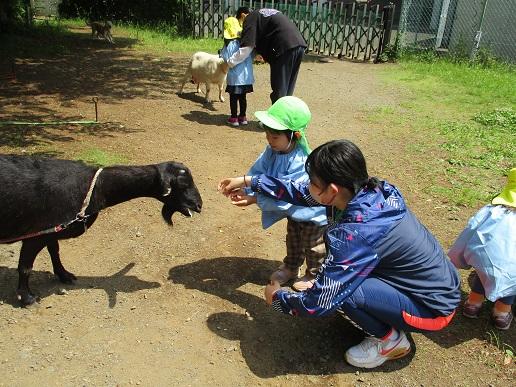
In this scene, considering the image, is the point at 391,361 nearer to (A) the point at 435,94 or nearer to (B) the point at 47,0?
(A) the point at 435,94

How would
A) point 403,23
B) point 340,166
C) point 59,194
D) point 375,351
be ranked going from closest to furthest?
point 340,166
point 375,351
point 59,194
point 403,23

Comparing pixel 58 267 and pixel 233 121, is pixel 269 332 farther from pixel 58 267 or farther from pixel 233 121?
pixel 233 121

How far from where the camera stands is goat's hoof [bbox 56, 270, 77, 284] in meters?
3.65

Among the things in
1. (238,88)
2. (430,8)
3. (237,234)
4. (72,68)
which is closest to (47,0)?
(72,68)

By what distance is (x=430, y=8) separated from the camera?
53.8 ft

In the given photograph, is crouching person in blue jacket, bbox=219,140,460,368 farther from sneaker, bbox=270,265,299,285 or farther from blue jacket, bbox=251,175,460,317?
sneaker, bbox=270,265,299,285

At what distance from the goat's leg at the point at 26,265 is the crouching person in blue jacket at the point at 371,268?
1.64m

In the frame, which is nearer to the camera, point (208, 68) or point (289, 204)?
point (289, 204)

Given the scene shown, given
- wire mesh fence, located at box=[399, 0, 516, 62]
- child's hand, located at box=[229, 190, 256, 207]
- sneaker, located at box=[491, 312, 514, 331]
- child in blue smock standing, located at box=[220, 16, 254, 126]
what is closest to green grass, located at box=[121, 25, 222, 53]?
wire mesh fence, located at box=[399, 0, 516, 62]

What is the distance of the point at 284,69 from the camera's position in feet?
22.4

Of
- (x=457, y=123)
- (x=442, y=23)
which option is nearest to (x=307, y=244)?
(x=457, y=123)

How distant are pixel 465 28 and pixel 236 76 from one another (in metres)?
10.8

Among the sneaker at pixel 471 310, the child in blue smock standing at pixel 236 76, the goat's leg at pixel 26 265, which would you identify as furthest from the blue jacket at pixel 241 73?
the sneaker at pixel 471 310

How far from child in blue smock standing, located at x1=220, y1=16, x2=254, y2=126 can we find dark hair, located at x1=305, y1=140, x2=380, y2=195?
4.92 m
